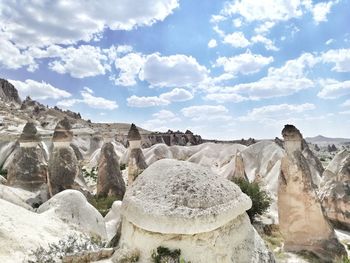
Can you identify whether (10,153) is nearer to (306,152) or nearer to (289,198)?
(306,152)

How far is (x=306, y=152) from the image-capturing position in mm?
21078

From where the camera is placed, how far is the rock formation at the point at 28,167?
44.1 ft

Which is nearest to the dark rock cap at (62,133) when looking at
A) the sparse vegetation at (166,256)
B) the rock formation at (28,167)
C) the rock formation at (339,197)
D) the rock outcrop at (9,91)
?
the rock formation at (28,167)

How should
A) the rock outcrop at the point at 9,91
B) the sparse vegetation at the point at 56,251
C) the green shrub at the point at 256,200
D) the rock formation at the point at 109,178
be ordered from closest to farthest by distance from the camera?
the sparse vegetation at the point at 56,251 < the green shrub at the point at 256,200 < the rock formation at the point at 109,178 < the rock outcrop at the point at 9,91

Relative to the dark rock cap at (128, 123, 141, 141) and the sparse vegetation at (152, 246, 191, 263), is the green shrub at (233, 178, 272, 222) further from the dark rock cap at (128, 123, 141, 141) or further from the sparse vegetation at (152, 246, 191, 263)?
the sparse vegetation at (152, 246, 191, 263)

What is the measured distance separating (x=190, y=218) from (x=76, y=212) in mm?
4519

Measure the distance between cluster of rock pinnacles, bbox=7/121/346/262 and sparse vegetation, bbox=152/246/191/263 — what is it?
0.14m

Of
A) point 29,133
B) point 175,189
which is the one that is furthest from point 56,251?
point 29,133

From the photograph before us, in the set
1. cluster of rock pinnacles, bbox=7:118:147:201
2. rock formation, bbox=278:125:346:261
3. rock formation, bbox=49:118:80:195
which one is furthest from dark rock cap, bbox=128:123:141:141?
rock formation, bbox=278:125:346:261

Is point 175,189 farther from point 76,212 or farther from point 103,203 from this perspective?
point 103,203

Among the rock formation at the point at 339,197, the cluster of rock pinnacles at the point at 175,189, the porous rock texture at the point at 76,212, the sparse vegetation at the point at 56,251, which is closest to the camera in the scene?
the cluster of rock pinnacles at the point at 175,189

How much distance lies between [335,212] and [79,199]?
9624 millimetres

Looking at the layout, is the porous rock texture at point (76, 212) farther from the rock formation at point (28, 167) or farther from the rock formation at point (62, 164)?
the rock formation at point (28, 167)

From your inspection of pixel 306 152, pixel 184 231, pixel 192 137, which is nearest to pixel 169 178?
pixel 184 231
